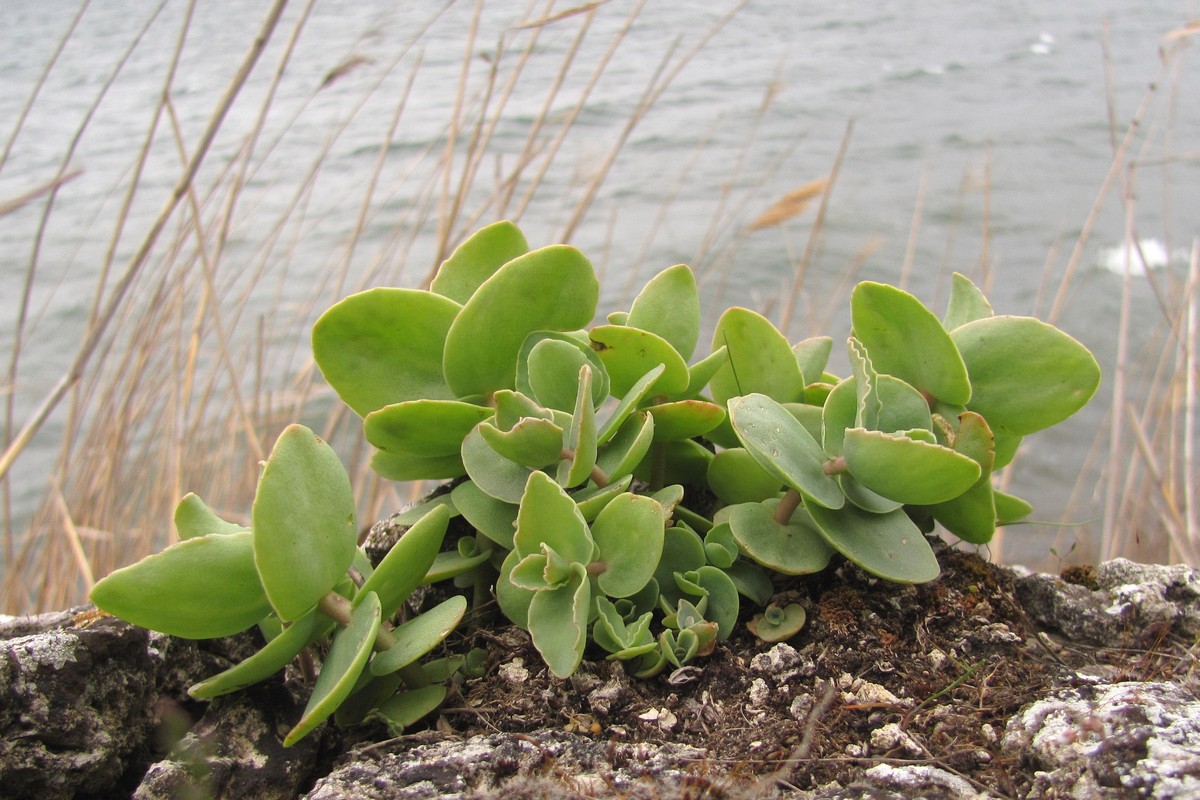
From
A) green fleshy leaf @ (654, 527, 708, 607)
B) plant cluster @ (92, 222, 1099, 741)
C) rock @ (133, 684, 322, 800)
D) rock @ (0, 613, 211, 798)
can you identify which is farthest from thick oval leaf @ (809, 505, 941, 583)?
rock @ (0, 613, 211, 798)

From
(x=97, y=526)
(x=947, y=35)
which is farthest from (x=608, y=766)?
(x=947, y=35)

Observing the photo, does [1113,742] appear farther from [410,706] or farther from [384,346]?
[384,346]

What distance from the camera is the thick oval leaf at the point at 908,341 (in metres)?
0.84

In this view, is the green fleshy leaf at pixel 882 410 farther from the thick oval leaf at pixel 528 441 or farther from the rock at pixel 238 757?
the rock at pixel 238 757

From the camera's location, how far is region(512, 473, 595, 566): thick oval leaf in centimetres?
72

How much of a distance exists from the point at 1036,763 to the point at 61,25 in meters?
8.18

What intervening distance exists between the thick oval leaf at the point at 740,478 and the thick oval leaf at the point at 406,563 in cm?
27

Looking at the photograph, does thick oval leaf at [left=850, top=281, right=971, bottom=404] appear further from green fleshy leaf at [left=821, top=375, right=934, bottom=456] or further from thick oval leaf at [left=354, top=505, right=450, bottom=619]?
thick oval leaf at [left=354, top=505, right=450, bottom=619]

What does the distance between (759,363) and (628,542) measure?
26 cm

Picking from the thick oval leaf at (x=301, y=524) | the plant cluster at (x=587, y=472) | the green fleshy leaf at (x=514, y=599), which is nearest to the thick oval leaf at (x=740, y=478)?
the plant cluster at (x=587, y=472)

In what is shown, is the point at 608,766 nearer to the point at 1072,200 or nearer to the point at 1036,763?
the point at 1036,763

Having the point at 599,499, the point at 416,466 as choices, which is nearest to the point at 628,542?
the point at 599,499

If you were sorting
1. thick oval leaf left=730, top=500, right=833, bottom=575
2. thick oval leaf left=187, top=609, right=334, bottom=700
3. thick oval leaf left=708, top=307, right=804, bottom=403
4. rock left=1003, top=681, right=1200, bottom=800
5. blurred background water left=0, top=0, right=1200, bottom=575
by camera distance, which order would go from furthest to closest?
blurred background water left=0, top=0, right=1200, bottom=575 < thick oval leaf left=708, top=307, right=804, bottom=403 < thick oval leaf left=730, top=500, right=833, bottom=575 < thick oval leaf left=187, top=609, right=334, bottom=700 < rock left=1003, top=681, right=1200, bottom=800

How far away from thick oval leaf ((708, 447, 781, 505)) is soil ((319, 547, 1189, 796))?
0.29 ft
